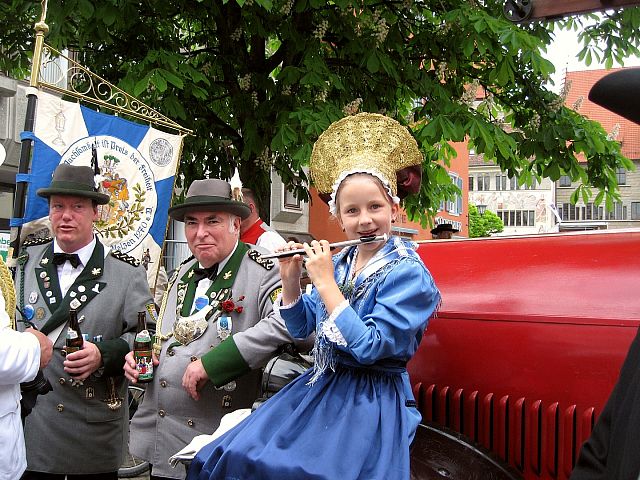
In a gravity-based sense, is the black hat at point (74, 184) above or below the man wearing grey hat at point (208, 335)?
above

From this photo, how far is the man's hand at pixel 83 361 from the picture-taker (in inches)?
117

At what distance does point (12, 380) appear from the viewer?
92.3 inches

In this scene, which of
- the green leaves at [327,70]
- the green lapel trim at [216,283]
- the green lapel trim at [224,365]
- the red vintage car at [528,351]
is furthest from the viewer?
the green leaves at [327,70]

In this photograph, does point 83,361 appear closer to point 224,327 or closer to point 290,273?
point 224,327

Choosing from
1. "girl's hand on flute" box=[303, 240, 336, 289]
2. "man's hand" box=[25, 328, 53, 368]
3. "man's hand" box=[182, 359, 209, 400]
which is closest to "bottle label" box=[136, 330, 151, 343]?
"man's hand" box=[182, 359, 209, 400]

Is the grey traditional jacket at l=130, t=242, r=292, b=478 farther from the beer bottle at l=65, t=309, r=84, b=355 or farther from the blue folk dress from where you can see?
the blue folk dress

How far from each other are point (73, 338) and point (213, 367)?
682 mm

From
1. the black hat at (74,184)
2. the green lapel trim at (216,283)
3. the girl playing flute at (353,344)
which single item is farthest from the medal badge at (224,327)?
the black hat at (74,184)

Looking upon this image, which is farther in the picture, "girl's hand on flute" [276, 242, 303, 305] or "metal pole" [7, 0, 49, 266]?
"metal pole" [7, 0, 49, 266]

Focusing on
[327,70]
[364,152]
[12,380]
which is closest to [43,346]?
[12,380]

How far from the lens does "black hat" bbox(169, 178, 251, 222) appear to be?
9.95ft

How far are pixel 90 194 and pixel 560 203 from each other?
57069 mm

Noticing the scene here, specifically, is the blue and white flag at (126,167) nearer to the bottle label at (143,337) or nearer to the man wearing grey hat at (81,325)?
the man wearing grey hat at (81,325)

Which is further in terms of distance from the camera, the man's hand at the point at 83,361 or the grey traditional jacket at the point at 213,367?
the man's hand at the point at 83,361
